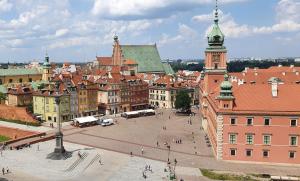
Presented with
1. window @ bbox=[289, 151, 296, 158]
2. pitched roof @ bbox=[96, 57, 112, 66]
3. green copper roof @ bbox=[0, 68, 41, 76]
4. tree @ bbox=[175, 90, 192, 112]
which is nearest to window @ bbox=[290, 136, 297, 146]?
window @ bbox=[289, 151, 296, 158]

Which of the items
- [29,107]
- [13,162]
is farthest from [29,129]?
[13,162]

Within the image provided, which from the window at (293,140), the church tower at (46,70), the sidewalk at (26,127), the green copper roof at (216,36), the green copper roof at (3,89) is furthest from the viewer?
the church tower at (46,70)

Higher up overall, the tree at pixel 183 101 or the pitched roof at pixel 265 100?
the pitched roof at pixel 265 100

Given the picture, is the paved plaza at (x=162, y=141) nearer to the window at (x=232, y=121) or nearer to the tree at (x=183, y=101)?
the tree at (x=183, y=101)

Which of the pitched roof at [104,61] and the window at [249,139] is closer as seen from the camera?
the window at [249,139]

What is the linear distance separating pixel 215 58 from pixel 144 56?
67682 mm

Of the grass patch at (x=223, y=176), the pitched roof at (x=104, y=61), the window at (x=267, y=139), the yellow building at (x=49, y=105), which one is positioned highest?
the pitched roof at (x=104, y=61)

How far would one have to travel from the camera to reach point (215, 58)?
78000 mm

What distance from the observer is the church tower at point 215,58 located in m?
77.6

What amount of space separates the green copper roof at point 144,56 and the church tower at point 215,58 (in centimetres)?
6282

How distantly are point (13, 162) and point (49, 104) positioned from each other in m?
33.0

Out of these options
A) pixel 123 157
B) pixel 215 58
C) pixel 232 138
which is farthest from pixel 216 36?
pixel 123 157

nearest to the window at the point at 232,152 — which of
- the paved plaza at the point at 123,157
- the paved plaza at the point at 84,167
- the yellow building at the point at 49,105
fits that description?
the paved plaza at the point at 123,157

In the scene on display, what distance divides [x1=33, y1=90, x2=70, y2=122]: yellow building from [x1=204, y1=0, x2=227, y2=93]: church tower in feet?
104
